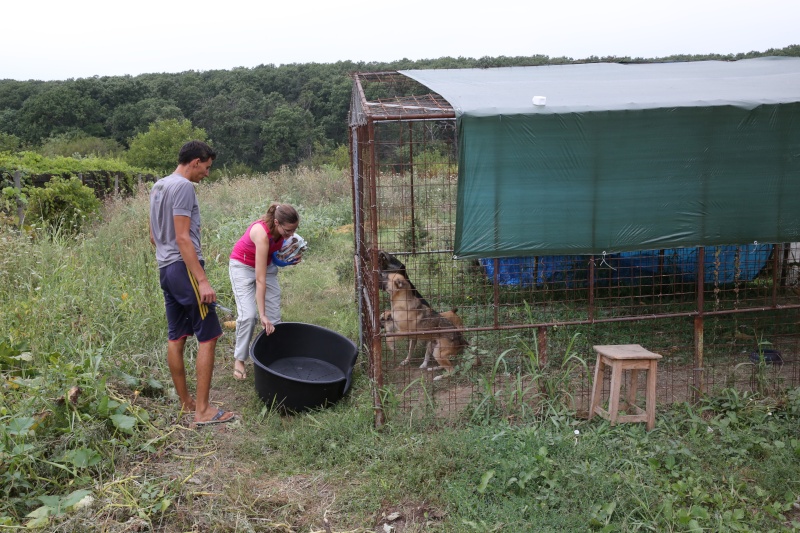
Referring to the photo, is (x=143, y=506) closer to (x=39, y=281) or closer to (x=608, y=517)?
(x=608, y=517)

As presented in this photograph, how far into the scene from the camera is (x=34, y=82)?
4438cm

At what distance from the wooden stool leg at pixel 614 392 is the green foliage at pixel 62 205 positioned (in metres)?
7.26

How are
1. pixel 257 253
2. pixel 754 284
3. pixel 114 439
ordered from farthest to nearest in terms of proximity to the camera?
1. pixel 754 284
2. pixel 257 253
3. pixel 114 439

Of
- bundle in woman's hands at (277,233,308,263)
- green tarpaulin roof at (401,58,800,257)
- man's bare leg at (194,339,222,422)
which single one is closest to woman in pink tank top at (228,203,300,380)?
bundle in woman's hands at (277,233,308,263)

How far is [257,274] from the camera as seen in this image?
18.0ft

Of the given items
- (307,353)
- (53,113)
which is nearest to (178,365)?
(307,353)

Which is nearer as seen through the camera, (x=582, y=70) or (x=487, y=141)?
(x=487, y=141)

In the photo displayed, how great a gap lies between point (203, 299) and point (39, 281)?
9.65 ft

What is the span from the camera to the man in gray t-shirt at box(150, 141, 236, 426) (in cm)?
457

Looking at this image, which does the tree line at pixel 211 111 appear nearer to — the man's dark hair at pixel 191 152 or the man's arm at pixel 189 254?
the man's dark hair at pixel 191 152

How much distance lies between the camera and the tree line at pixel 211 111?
3403 cm

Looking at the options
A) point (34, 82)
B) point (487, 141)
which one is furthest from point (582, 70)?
point (34, 82)

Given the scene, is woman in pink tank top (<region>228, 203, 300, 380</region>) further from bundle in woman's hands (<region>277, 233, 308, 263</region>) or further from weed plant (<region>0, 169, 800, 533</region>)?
weed plant (<region>0, 169, 800, 533</region>)

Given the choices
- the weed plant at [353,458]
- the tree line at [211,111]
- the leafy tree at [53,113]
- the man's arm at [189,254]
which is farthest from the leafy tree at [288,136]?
the man's arm at [189,254]
